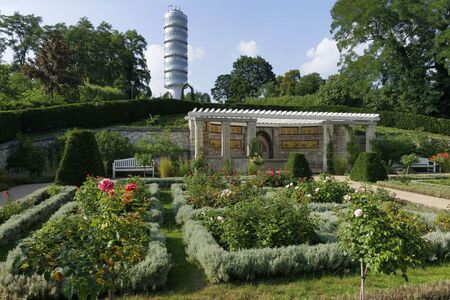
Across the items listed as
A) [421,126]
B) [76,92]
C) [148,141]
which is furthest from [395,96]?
[76,92]

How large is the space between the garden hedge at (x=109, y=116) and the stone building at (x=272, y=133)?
4.60 metres

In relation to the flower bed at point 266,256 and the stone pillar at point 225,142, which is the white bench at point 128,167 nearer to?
the stone pillar at point 225,142

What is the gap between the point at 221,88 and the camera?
64.1 meters

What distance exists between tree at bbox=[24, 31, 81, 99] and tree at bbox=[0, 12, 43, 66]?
478 inches

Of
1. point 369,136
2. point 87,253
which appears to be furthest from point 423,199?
point 369,136

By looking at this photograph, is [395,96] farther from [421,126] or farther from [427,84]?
[421,126]

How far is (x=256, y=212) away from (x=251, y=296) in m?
1.50

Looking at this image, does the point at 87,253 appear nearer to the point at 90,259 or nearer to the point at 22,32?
the point at 90,259

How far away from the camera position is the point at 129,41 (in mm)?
42062

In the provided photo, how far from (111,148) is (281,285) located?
1452cm

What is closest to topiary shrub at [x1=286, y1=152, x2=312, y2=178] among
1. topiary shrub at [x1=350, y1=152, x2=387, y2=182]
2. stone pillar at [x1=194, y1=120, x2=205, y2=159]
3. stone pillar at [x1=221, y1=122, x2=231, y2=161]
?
topiary shrub at [x1=350, y1=152, x2=387, y2=182]

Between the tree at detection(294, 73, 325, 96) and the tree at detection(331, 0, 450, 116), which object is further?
the tree at detection(294, 73, 325, 96)

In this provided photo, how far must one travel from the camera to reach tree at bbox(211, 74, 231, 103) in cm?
6306

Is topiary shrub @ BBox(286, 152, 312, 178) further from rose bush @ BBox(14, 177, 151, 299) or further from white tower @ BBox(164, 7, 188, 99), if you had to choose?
white tower @ BBox(164, 7, 188, 99)
